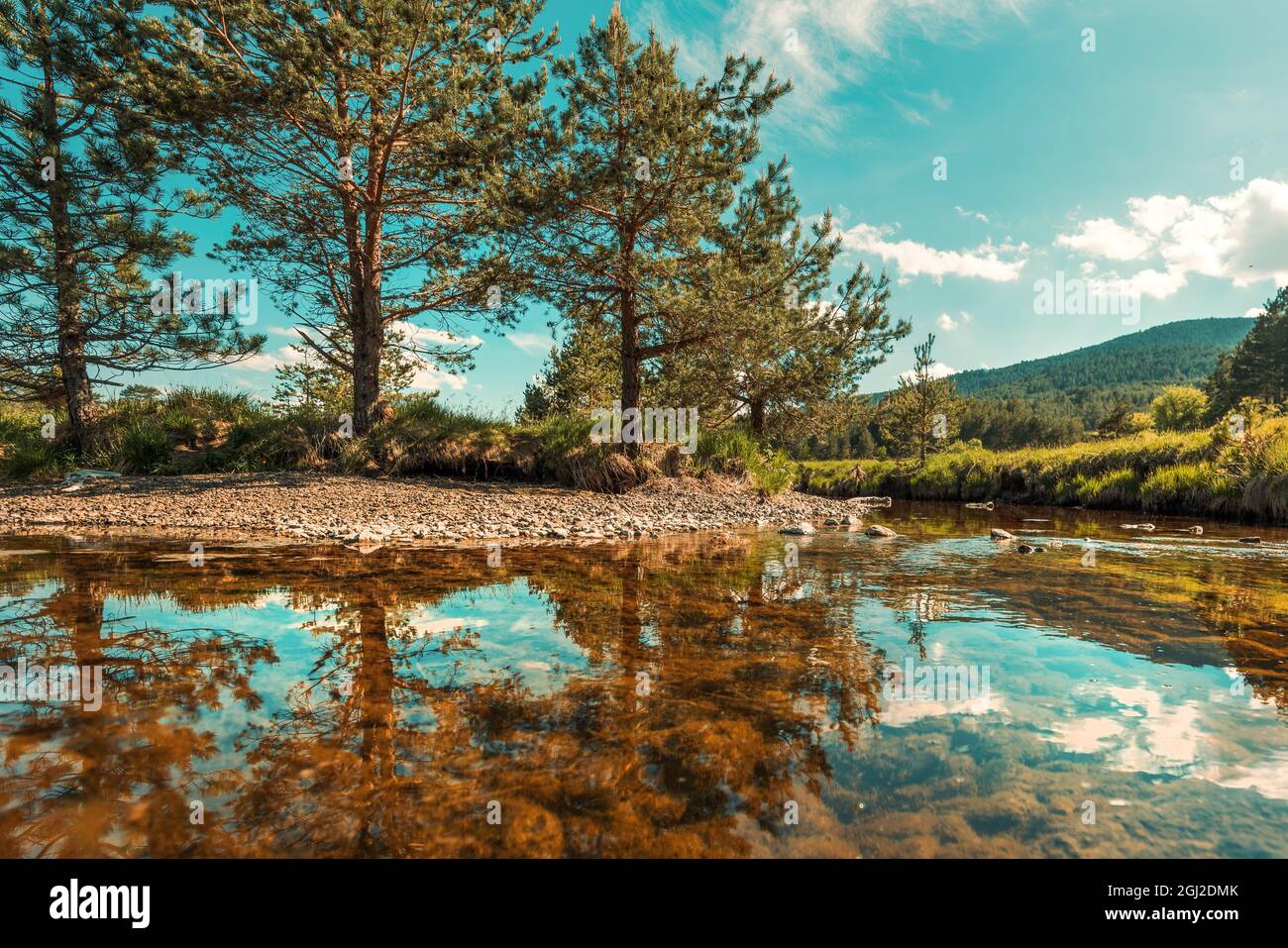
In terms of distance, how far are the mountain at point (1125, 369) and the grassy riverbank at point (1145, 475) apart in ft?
500

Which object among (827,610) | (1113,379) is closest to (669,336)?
(827,610)

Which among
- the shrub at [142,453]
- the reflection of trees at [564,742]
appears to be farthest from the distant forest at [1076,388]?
the reflection of trees at [564,742]

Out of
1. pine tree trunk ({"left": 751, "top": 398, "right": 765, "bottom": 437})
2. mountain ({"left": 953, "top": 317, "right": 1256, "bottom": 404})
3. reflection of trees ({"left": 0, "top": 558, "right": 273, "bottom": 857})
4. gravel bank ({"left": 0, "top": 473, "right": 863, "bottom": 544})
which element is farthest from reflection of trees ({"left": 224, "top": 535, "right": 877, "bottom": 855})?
mountain ({"left": 953, "top": 317, "right": 1256, "bottom": 404})

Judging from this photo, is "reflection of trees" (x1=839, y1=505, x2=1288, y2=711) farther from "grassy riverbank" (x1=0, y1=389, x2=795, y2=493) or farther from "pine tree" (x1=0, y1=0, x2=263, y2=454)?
"pine tree" (x1=0, y1=0, x2=263, y2=454)

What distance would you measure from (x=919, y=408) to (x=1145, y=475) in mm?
16234

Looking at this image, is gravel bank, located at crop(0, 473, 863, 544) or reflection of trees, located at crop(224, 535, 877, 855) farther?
gravel bank, located at crop(0, 473, 863, 544)

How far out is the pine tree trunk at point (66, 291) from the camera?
42.8ft

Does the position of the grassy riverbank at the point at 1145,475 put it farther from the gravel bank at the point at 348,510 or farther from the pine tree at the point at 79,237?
the pine tree at the point at 79,237

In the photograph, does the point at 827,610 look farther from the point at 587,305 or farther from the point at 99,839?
the point at 587,305

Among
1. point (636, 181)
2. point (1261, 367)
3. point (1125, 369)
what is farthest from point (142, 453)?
point (1125, 369)

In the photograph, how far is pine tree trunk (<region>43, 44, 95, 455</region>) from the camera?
1304 cm

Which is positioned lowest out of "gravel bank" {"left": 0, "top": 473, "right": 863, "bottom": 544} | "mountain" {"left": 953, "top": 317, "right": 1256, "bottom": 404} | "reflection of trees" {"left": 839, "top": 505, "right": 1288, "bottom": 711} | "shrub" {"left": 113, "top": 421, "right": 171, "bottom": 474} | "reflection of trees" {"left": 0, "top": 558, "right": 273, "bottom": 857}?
"reflection of trees" {"left": 839, "top": 505, "right": 1288, "bottom": 711}

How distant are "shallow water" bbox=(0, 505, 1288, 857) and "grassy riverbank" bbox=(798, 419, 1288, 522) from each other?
990cm

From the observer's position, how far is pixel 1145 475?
15.7 meters
